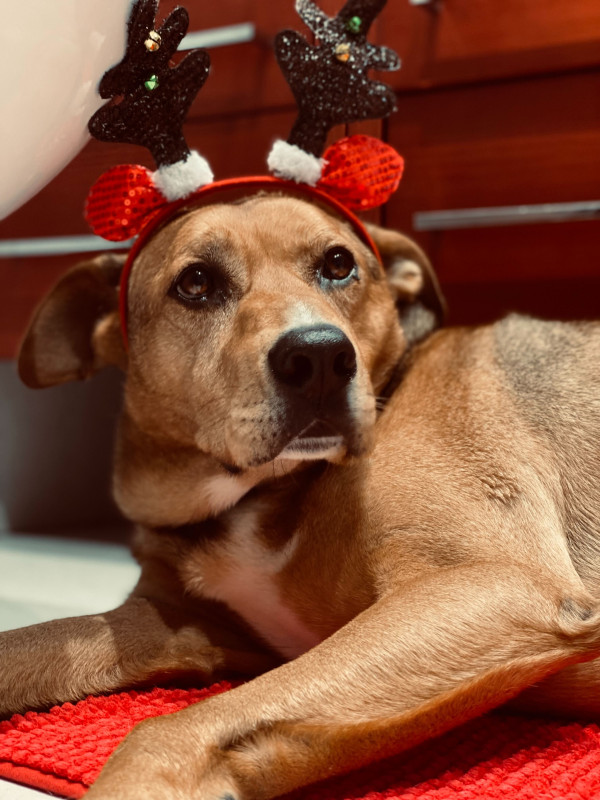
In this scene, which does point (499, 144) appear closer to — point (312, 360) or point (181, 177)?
point (181, 177)

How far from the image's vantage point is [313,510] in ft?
5.54

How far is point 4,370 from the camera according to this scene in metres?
3.47

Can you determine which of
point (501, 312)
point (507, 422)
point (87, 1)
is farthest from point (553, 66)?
point (87, 1)

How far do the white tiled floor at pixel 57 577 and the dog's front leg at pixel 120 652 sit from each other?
0.45 feet

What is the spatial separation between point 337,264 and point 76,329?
726 mm

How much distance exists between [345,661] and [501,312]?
5.05 feet

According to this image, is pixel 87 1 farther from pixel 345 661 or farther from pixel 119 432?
pixel 345 661

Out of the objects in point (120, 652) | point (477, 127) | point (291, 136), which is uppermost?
point (291, 136)

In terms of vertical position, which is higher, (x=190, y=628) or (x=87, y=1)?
(x=87, y=1)

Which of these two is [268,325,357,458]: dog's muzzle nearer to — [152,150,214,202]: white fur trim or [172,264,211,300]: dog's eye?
[172,264,211,300]: dog's eye

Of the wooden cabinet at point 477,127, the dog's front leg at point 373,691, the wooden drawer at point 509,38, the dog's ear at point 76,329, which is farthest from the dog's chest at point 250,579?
the wooden drawer at point 509,38

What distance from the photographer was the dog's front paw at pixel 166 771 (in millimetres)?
1154

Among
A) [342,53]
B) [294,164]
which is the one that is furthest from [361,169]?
[342,53]

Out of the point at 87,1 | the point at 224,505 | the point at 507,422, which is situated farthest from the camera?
the point at 224,505
